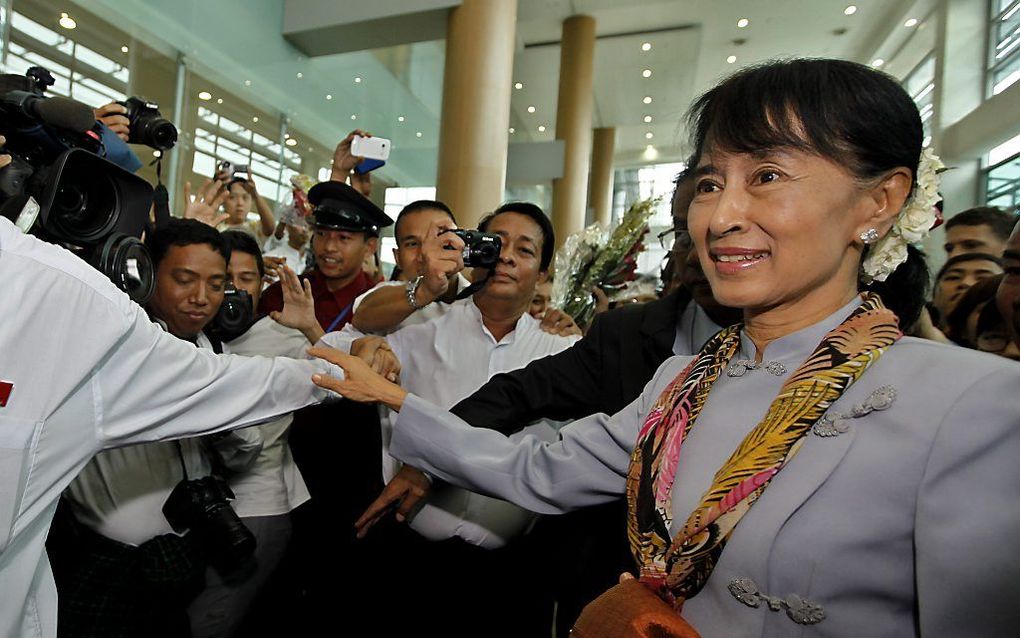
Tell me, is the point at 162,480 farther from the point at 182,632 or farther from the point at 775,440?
the point at 775,440

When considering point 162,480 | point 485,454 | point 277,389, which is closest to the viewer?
point 485,454

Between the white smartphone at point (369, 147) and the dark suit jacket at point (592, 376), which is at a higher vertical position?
the white smartphone at point (369, 147)

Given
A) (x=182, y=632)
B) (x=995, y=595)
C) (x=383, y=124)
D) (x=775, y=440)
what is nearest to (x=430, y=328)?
(x=182, y=632)

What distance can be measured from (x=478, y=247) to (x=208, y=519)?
42.2 inches

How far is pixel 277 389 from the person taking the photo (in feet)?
4.73

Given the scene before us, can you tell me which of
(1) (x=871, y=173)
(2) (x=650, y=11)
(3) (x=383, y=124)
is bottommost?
(1) (x=871, y=173)

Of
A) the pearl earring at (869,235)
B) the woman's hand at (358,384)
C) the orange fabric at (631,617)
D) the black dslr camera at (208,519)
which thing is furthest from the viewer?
the black dslr camera at (208,519)

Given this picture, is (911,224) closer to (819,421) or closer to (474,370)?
(819,421)

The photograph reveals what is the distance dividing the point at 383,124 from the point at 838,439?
7.60m

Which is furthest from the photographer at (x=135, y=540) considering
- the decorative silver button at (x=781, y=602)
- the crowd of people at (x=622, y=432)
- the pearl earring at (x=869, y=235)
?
the pearl earring at (x=869, y=235)

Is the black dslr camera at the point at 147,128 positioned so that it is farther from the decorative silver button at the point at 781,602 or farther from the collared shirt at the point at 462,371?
the decorative silver button at the point at 781,602

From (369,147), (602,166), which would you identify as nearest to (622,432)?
(369,147)

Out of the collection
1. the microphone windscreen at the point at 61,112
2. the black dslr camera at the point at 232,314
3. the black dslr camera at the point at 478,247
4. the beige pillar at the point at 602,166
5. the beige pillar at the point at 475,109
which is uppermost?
the beige pillar at the point at 602,166

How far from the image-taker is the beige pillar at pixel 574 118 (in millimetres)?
10500
